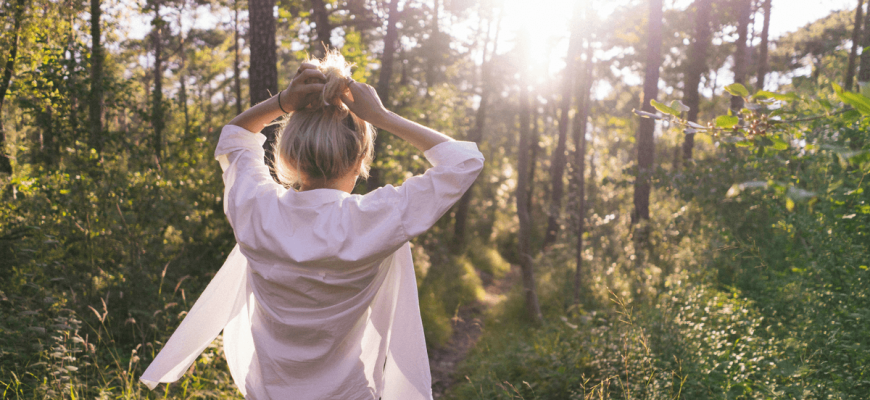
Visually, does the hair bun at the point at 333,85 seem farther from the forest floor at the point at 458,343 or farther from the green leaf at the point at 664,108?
the forest floor at the point at 458,343

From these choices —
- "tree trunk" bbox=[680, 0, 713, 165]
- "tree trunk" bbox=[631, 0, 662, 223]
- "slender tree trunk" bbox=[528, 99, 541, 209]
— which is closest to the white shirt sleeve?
"tree trunk" bbox=[631, 0, 662, 223]

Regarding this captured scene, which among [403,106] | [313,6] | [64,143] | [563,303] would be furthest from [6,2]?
[563,303]

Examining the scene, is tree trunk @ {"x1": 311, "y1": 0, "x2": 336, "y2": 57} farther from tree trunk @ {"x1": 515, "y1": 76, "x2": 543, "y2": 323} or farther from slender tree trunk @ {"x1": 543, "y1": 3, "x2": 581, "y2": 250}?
slender tree trunk @ {"x1": 543, "y1": 3, "x2": 581, "y2": 250}

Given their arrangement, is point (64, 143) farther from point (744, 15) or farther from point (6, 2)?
point (744, 15)

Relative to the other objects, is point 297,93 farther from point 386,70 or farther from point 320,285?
point 386,70

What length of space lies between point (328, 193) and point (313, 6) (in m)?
10.1

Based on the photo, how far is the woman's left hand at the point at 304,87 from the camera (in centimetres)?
161

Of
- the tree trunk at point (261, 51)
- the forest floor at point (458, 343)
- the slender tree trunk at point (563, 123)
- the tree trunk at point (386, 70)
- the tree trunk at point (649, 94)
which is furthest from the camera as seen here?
the tree trunk at point (386, 70)

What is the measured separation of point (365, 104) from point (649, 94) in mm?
8936

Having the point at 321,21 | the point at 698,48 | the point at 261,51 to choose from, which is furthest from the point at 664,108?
the point at 698,48

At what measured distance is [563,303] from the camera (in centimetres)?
890

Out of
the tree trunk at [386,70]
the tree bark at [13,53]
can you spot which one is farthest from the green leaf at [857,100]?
the tree trunk at [386,70]

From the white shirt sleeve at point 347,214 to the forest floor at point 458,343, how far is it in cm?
356

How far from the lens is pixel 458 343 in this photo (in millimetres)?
7676
